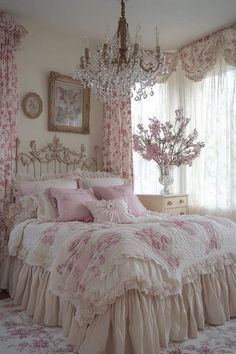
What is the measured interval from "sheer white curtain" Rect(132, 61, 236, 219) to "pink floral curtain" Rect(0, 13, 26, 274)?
173 centimetres

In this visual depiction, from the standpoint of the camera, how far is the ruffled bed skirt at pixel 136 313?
6.47ft

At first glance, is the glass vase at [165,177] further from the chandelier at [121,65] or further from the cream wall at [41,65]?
the chandelier at [121,65]

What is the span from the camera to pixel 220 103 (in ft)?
13.6

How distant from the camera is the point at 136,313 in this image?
1976mm

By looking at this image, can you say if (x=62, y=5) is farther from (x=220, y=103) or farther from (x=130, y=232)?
(x=130, y=232)

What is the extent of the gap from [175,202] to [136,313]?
2.33 m

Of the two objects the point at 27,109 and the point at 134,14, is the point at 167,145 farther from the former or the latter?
the point at 27,109

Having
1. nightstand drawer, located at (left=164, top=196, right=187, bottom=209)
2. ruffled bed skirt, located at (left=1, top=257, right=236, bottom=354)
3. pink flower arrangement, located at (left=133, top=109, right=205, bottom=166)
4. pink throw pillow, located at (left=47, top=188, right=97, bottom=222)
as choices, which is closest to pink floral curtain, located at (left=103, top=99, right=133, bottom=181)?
pink flower arrangement, located at (left=133, top=109, right=205, bottom=166)

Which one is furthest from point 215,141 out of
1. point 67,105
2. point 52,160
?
point 52,160

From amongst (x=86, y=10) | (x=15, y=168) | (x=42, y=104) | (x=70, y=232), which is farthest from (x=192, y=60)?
(x=70, y=232)

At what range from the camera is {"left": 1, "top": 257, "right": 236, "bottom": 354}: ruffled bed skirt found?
77.7 inches

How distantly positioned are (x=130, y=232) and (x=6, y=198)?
1.70 m

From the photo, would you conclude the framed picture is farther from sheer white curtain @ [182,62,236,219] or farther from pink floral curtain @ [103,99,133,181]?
sheer white curtain @ [182,62,236,219]

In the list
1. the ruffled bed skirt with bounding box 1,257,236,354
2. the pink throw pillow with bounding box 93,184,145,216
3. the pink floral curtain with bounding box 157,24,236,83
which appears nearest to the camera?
the ruffled bed skirt with bounding box 1,257,236,354
